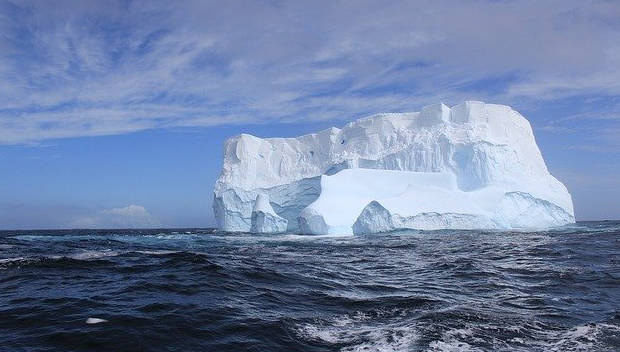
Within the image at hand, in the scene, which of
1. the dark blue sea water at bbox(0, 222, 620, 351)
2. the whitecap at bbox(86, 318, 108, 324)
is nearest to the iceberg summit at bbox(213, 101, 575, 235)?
the dark blue sea water at bbox(0, 222, 620, 351)

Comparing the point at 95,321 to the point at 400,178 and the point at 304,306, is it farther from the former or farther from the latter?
the point at 400,178

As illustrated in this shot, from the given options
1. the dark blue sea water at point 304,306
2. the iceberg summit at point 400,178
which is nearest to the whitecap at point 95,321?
the dark blue sea water at point 304,306

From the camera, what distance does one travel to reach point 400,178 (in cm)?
3516

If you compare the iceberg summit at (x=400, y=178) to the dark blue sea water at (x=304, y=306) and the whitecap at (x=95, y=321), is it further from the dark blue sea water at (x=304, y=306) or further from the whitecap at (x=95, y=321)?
the whitecap at (x=95, y=321)

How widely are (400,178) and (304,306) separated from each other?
28.7m

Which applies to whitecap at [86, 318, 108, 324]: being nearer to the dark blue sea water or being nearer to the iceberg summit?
the dark blue sea water

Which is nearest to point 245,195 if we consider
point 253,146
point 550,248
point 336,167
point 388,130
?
point 253,146

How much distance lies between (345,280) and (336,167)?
31.9m

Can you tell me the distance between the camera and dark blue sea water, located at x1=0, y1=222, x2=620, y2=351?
5.30 meters

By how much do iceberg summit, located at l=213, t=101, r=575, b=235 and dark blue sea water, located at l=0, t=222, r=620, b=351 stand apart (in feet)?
62.2

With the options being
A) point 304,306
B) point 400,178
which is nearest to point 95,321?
point 304,306

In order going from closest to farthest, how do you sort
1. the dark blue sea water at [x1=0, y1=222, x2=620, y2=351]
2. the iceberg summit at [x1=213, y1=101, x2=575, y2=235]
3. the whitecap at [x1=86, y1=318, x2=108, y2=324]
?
the dark blue sea water at [x1=0, y1=222, x2=620, y2=351] < the whitecap at [x1=86, y1=318, x2=108, y2=324] < the iceberg summit at [x1=213, y1=101, x2=575, y2=235]

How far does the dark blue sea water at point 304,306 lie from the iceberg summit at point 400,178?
18962 mm

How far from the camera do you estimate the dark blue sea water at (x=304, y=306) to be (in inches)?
209
